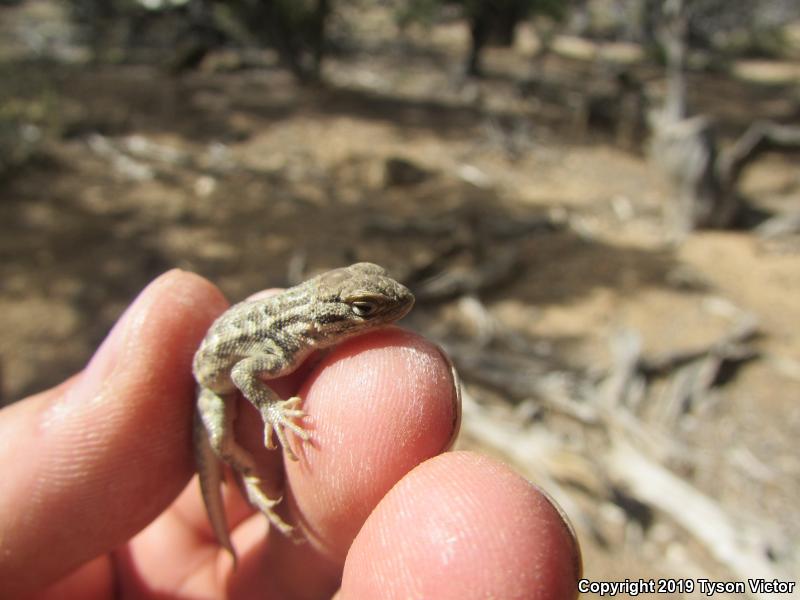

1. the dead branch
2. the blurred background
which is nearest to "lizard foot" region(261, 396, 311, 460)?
the blurred background

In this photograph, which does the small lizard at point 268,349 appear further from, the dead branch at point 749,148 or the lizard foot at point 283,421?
the dead branch at point 749,148

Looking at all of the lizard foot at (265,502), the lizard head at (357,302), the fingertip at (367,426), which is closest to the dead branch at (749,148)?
the lizard head at (357,302)

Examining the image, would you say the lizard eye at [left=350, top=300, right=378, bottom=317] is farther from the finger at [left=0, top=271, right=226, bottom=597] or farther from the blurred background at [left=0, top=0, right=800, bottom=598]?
the blurred background at [left=0, top=0, right=800, bottom=598]

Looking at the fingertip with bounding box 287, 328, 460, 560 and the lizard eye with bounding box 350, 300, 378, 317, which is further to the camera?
the lizard eye with bounding box 350, 300, 378, 317

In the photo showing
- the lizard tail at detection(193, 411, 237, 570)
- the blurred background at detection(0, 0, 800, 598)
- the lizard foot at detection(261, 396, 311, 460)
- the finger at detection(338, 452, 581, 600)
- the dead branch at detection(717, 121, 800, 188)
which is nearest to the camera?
the finger at detection(338, 452, 581, 600)

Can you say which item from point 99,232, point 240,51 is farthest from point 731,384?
point 240,51

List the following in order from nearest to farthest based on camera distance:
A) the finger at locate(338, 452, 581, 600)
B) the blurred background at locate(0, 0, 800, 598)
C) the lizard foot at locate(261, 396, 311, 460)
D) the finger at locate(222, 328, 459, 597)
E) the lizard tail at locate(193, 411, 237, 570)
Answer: the finger at locate(338, 452, 581, 600)
the finger at locate(222, 328, 459, 597)
the lizard foot at locate(261, 396, 311, 460)
the lizard tail at locate(193, 411, 237, 570)
the blurred background at locate(0, 0, 800, 598)

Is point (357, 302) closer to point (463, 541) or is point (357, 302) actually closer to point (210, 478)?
point (463, 541)

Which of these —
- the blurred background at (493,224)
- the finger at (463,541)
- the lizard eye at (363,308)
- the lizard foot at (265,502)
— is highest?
the lizard eye at (363,308)

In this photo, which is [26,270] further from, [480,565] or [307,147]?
[480,565]
